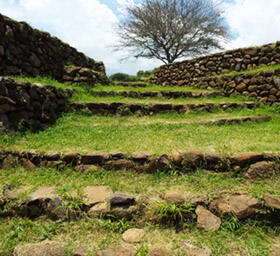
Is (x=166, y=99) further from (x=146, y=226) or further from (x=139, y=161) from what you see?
(x=146, y=226)

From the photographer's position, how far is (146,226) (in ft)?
8.02

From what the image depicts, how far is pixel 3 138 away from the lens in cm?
378

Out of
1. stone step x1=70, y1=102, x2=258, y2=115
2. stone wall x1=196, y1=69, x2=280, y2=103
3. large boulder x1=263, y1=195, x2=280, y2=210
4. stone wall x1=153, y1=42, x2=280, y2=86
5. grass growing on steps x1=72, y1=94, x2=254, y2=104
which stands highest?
stone wall x1=153, y1=42, x2=280, y2=86

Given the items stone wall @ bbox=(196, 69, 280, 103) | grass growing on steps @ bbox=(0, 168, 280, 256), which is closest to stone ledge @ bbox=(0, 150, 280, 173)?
grass growing on steps @ bbox=(0, 168, 280, 256)

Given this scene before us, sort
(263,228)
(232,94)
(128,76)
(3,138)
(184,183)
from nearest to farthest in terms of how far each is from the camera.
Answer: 1. (263,228)
2. (184,183)
3. (3,138)
4. (232,94)
5. (128,76)

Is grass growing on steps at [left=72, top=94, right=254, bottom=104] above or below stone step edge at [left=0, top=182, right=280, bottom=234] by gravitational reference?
above

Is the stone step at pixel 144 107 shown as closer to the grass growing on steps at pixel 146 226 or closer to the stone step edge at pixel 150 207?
the grass growing on steps at pixel 146 226

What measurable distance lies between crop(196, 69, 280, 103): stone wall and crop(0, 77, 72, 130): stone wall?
4.97 meters

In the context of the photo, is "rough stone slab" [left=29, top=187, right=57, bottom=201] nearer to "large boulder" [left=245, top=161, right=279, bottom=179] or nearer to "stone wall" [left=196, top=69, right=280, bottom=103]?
"large boulder" [left=245, top=161, right=279, bottom=179]

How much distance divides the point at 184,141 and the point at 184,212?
154cm

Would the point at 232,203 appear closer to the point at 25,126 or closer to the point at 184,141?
the point at 184,141

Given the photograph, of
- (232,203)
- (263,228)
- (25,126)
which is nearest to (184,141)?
(232,203)

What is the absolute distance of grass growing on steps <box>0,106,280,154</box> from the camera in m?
3.49

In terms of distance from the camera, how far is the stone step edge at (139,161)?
119 inches
